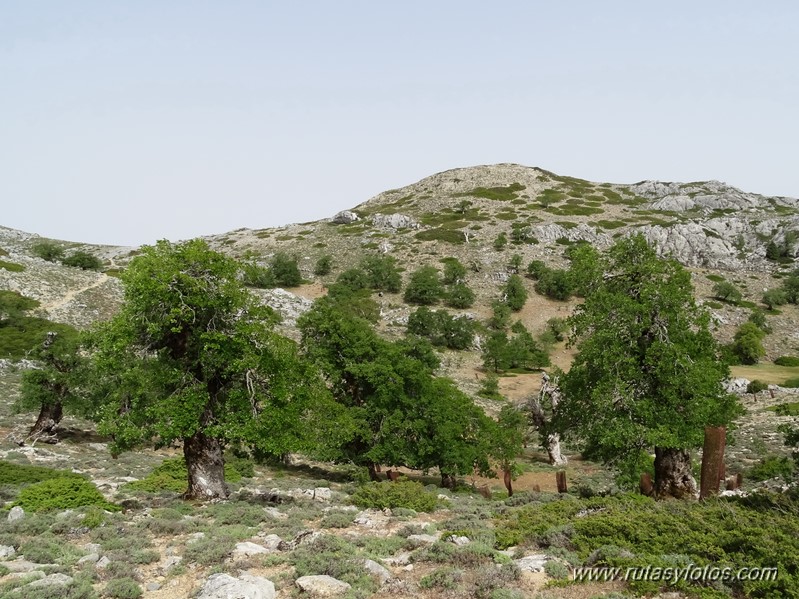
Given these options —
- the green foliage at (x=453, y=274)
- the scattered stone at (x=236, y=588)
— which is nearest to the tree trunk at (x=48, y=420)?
the scattered stone at (x=236, y=588)

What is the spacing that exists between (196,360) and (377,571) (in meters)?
8.76

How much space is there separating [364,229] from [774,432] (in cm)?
9223

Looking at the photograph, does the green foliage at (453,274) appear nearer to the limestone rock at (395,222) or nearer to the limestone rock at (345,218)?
the limestone rock at (395,222)

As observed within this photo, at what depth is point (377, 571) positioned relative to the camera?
30.0 ft

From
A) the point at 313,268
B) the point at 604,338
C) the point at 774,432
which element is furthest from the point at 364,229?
the point at 604,338

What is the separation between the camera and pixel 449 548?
396 inches

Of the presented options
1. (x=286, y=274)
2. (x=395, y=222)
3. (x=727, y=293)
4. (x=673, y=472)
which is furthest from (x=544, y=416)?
(x=395, y=222)

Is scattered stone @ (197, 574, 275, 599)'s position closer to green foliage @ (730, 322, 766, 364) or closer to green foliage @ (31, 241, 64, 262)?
green foliage @ (730, 322, 766, 364)

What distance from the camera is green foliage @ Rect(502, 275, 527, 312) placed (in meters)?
76.1

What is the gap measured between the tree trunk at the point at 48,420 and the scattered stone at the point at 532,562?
24.5 meters

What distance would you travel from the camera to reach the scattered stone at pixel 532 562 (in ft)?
30.5

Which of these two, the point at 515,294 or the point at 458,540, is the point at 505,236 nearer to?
the point at 515,294

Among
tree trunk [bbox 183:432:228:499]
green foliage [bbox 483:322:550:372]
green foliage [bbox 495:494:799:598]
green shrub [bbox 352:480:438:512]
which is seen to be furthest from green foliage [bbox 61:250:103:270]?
green foliage [bbox 495:494:799:598]

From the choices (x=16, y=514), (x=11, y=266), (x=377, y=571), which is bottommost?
(x=16, y=514)
